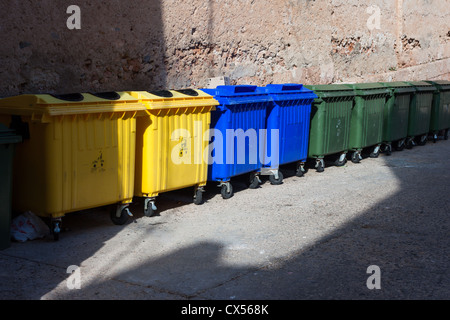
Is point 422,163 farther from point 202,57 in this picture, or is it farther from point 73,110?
point 73,110

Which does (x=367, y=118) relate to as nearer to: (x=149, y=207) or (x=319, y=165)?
(x=319, y=165)

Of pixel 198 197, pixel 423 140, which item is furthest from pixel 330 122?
pixel 423 140

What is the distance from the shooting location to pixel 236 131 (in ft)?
24.8

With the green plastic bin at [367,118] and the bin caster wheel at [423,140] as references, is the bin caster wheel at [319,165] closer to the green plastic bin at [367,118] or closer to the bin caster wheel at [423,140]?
the green plastic bin at [367,118]

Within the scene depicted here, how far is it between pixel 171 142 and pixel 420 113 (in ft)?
24.6

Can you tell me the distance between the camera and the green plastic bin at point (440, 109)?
13078mm

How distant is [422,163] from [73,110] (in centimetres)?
699

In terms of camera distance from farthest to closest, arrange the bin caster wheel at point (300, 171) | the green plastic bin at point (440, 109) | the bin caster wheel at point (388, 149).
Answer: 1. the green plastic bin at point (440, 109)
2. the bin caster wheel at point (388, 149)
3. the bin caster wheel at point (300, 171)

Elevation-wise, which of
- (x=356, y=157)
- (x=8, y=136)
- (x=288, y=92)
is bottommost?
(x=356, y=157)

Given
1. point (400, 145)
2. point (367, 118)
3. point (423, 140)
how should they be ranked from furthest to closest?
point (423, 140) < point (400, 145) < point (367, 118)

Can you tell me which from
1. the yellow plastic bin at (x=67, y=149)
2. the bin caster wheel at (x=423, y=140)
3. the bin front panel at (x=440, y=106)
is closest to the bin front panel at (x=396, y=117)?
the bin caster wheel at (x=423, y=140)

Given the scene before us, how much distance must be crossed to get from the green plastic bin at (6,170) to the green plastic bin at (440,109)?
10.1 meters

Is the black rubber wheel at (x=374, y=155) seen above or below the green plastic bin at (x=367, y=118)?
below

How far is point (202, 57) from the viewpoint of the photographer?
34.0ft
